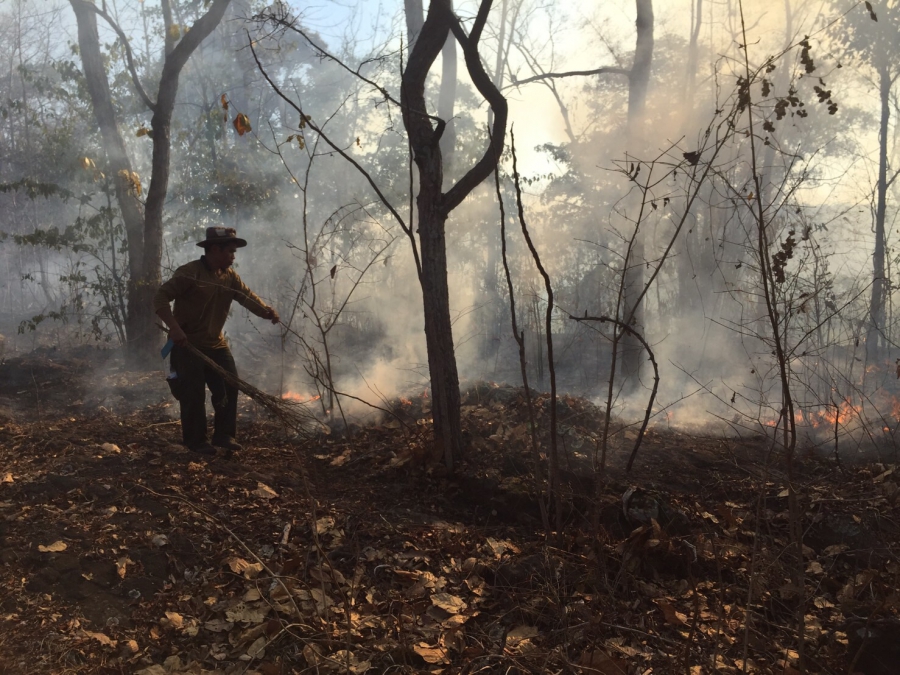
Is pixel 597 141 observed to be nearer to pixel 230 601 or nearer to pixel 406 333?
pixel 406 333

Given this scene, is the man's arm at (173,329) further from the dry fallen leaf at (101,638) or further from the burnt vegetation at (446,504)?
the dry fallen leaf at (101,638)

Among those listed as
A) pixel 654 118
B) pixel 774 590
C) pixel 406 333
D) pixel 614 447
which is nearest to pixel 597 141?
pixel 654 118

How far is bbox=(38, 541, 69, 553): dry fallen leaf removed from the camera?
313 centimetres

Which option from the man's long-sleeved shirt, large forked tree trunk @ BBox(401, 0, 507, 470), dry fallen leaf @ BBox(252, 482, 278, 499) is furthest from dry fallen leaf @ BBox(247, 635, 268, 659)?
the man's long-sleeved shirt

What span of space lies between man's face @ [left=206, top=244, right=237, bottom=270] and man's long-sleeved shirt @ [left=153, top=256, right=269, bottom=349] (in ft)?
0.16

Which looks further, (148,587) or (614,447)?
(614,447)

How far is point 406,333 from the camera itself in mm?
13031

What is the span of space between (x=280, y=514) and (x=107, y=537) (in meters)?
0.99

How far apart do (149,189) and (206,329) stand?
250 inches

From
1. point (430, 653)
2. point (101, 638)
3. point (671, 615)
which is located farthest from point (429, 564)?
point (101, 638)

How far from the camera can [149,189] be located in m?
9.80

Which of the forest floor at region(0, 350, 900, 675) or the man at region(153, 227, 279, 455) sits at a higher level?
the man at region(153, 227, 279, 455)

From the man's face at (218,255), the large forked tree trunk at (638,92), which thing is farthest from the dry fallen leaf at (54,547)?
the large forked tree trunk at (638,92)

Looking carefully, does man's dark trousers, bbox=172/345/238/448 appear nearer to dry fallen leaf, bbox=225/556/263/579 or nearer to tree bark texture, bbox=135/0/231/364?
dry fallen leaf, bbox=225/556/263/579
